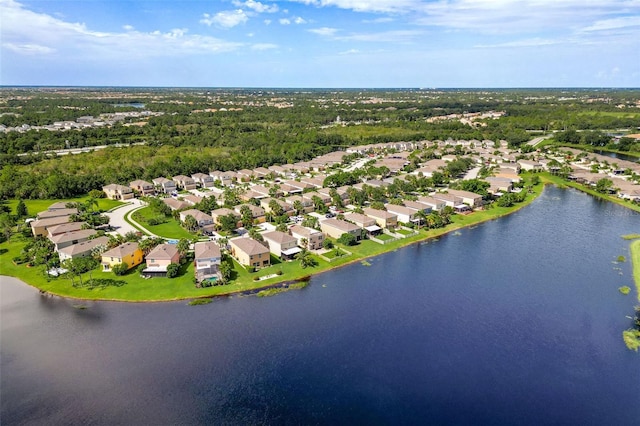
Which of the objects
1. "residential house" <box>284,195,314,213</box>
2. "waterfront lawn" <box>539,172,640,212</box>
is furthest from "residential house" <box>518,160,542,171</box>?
"residential house" <box>284,195,314,213</box>

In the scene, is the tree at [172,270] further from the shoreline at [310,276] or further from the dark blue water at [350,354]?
the dark blue water at [350,354]

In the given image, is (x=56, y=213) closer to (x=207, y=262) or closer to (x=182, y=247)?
(x=182, y=247)

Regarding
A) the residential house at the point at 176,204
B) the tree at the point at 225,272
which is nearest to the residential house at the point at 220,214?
the residential house at the point at 176,204

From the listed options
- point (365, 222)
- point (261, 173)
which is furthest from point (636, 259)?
point (261, 173)

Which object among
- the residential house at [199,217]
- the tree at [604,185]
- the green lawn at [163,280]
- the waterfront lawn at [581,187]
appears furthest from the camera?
the tree at [604,185]

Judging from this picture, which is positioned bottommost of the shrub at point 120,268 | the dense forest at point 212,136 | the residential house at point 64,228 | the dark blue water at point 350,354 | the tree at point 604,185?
the dark blue water at point 350,354

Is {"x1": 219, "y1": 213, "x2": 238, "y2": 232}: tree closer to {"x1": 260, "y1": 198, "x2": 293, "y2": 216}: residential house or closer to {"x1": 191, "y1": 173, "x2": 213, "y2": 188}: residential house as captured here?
{"x1": 260, "y1": 198, "x2": 293, "y2": 216}: residential house

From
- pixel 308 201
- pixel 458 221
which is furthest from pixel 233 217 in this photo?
pixel 458 221

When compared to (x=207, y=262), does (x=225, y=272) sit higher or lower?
lower
